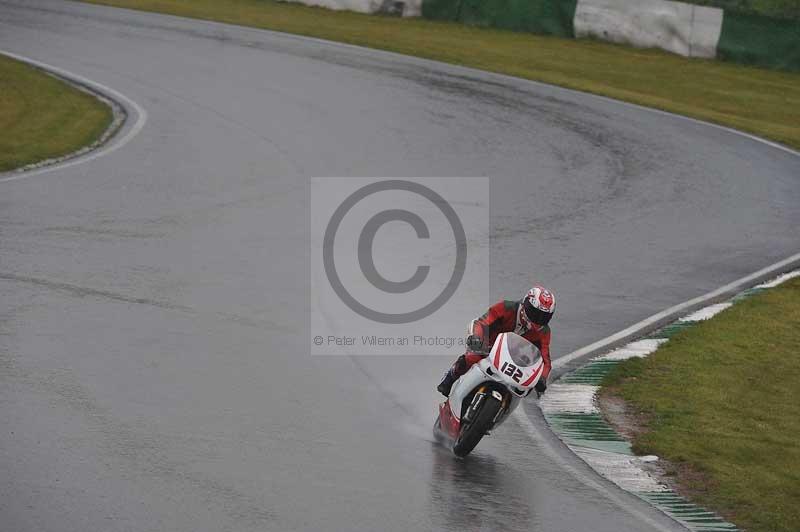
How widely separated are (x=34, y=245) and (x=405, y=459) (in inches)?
248

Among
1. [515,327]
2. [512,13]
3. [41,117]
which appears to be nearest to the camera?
[515,327]

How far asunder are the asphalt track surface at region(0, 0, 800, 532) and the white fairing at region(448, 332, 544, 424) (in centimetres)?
51

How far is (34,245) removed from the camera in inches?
522

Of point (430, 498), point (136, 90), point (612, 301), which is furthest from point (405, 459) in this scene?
point (136, 90)

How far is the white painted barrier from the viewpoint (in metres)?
31.8

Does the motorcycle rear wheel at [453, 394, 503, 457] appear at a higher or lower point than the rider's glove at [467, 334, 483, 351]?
lower

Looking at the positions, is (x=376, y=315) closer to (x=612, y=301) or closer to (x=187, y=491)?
(x=612, y=301)

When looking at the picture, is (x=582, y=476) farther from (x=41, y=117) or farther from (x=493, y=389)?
(x=41, y=117)

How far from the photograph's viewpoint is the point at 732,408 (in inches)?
423

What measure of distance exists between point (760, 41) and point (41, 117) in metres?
19.4

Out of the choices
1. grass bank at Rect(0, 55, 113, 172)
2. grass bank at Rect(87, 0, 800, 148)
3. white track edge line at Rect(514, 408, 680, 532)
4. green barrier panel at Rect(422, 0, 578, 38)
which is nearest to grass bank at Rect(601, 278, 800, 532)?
white track edge line at Rect(514, 408, 680, 532)

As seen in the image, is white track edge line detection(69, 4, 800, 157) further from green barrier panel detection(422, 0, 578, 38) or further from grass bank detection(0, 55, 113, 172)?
grass bank detection(0, 55, 113, 172)

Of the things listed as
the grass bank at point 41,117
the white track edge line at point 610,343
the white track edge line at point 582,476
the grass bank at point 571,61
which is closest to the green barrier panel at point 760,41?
the grass bank at point 571,61

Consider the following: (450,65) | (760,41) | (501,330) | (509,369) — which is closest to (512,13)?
(450,65)
